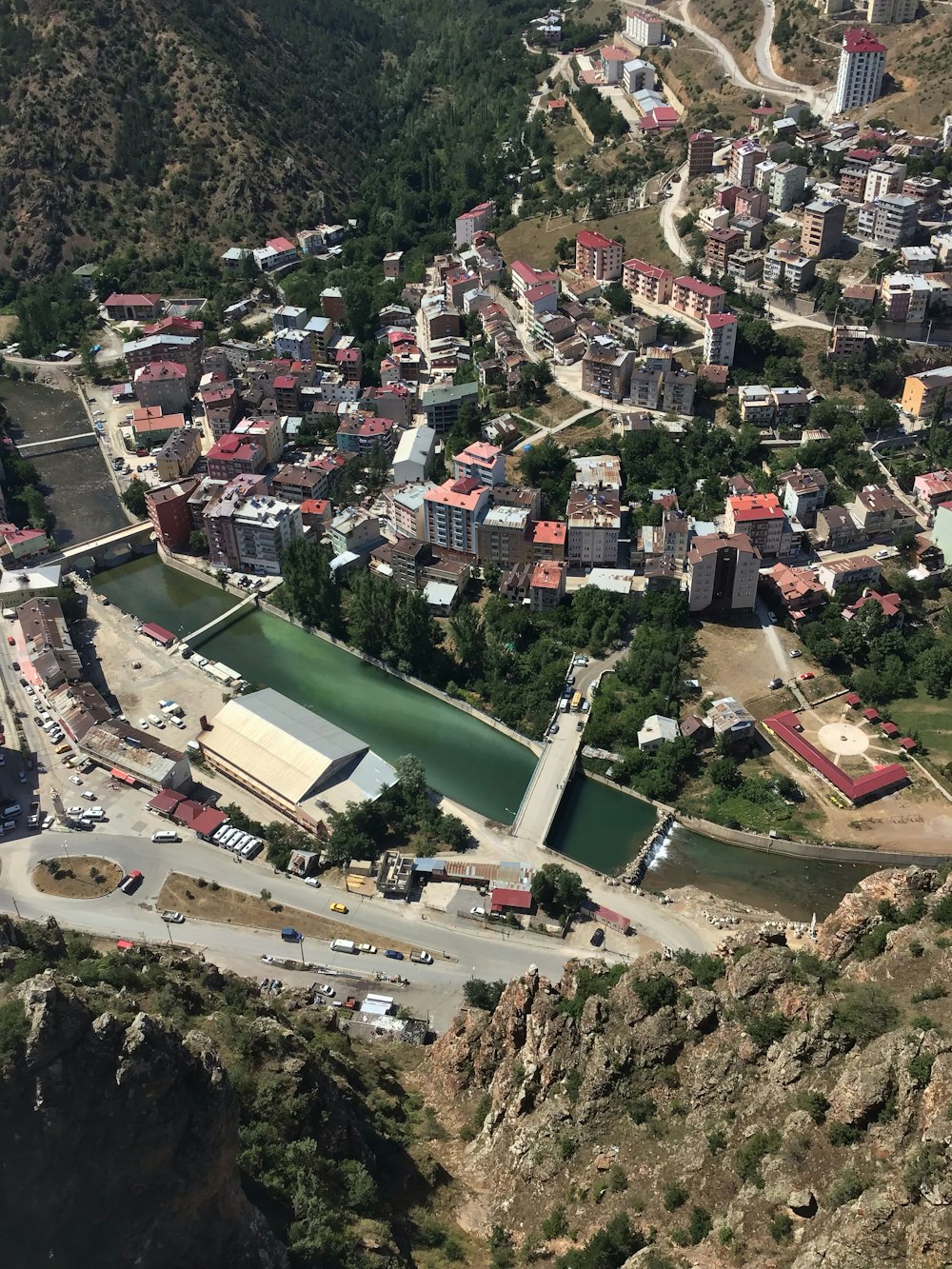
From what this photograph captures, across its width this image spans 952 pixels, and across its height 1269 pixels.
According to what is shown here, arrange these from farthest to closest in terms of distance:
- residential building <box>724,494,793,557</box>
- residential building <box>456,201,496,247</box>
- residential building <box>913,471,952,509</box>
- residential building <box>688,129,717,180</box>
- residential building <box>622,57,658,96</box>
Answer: residential building <box>622,57,658,96</box> < residential building <box>456,201,496,247</box> < residential building <box>688,129,717,180</box> < residential building <box>913,471,952,509</box> < residential building <box>724,494,793,557</box>

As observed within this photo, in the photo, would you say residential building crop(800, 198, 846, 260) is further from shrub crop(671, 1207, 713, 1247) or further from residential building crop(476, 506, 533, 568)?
shrub crop(671, 1207, 713, 1247)

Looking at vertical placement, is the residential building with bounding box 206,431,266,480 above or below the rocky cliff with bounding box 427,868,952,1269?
below

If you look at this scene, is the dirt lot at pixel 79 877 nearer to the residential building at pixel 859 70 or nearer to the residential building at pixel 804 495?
the residential building at pixel 804 495

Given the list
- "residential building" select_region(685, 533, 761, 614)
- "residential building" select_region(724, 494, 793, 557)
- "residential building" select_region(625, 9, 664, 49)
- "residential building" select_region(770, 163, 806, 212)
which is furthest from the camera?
"residential building" select_region(625, 9, 664, 49)

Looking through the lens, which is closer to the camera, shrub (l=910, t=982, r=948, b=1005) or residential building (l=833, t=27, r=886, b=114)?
shrub (l=910, t=982, r=948, b=1005)

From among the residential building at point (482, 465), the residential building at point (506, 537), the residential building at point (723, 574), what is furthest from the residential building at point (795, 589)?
the residential building at point (482, 465)

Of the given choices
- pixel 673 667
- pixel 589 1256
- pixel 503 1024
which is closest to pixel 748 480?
pixel 673 667

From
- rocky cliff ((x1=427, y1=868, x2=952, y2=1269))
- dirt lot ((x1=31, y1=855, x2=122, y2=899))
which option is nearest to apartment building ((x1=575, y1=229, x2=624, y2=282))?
dirt lot ((x1=31, y1=855, x2=122, y2=899))
